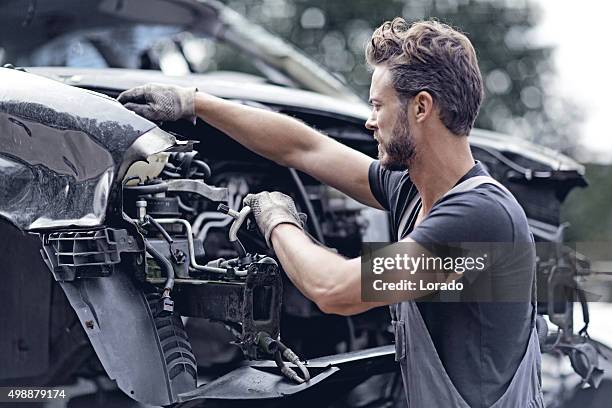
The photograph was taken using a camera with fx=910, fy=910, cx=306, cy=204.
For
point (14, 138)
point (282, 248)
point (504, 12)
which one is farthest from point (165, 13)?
point (504, 12)

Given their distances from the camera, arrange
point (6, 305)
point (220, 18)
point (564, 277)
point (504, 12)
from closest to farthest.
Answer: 1. point (6, 305)
2. point (564, 277)
3. point (220, 18)
4. point (504, 12)

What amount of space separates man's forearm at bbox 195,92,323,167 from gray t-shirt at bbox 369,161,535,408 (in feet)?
2.12

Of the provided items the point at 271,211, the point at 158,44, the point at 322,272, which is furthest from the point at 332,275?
the point at 158,44

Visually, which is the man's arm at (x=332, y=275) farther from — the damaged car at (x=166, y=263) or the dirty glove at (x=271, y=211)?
the damaged car at (x=166, y=263)

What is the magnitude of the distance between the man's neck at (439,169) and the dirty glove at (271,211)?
0.30 m

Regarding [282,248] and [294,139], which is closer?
[282,248]

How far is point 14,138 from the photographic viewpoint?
2178 millimetres

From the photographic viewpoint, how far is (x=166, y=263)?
2230mm

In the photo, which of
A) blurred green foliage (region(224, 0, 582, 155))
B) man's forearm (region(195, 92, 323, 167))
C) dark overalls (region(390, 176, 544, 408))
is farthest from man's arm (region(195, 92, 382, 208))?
blurred green foliage (region(224, 0, 582, 155))

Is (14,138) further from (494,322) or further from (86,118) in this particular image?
(494,322)

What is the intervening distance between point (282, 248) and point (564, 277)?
137cm

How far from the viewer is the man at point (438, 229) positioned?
198 centimetres

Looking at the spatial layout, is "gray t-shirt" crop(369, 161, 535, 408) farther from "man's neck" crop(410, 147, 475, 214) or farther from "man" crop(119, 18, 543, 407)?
"man's neck" crop(410, 147, 475, 214)

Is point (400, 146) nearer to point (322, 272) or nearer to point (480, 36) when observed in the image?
point (322, 272)
